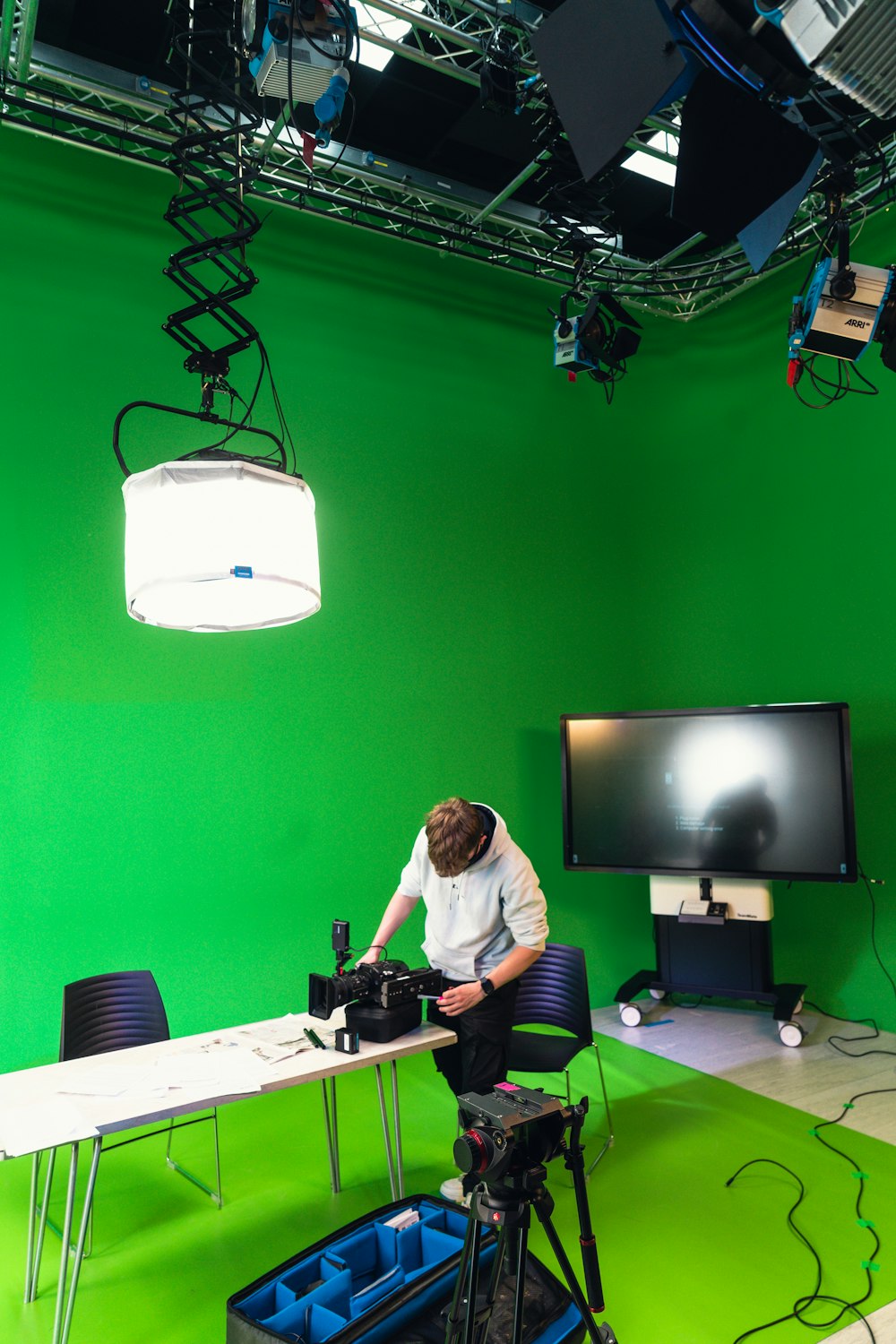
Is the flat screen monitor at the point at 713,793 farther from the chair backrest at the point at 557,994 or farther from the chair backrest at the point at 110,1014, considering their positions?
the chair backrest at the point at 110,1014

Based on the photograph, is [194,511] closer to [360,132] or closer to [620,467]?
[360,132]

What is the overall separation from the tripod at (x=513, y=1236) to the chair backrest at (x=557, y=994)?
5.27 feet

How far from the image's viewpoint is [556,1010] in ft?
12.4

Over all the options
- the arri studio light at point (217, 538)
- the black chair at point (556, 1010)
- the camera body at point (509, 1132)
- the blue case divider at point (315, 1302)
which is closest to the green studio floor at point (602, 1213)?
the black chair at point (556, 1010)

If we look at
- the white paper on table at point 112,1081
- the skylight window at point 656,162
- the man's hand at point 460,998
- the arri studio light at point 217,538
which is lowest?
the white paper on table at point 112,1081

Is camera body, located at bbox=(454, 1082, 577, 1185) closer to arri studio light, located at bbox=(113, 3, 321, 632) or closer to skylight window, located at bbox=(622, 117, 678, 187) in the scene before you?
arri studio light, located at bbox=(113, 3, 321, 632)

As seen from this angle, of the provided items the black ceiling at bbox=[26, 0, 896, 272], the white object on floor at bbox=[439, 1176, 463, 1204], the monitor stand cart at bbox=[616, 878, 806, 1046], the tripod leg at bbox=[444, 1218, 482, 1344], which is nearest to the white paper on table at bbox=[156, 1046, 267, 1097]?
the tripod leg at bbox=[444, 1218, 482, 1344]

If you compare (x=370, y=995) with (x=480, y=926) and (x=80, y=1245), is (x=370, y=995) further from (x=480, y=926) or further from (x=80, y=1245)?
(x=80, y=1245)

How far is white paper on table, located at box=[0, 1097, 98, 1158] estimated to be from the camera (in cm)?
225

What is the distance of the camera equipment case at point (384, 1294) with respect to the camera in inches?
84.2

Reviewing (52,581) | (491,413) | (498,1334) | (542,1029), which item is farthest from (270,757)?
(498,1334)

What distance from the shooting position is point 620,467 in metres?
6.38

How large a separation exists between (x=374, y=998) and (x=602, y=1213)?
3.73 feet

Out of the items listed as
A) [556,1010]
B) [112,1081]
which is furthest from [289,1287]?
[556,1010]
